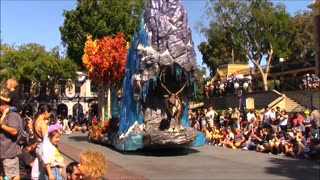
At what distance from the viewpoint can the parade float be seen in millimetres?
15078

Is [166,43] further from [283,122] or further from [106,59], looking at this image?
[106,59]

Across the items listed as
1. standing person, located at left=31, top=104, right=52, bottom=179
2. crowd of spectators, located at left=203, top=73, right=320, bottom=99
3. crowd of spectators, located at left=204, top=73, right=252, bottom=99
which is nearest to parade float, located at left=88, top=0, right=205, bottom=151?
standing person, located at left=31, top=104, right=52, bottom=179

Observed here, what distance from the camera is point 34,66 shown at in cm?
4878

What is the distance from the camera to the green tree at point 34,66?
161ft

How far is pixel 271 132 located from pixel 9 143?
36.1 ft

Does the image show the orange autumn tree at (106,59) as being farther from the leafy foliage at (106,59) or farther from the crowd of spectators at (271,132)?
the crowd of spectators at (271,132)

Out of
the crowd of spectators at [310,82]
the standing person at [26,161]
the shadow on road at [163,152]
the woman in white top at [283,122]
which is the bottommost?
the shadow on road at [163,152]

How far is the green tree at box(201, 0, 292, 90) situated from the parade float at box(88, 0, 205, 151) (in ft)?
82.2

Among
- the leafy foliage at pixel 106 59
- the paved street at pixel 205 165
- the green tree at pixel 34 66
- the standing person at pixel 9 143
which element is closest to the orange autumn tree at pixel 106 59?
the leafy foliage at pixel 106 59

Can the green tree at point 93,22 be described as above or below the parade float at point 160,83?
above

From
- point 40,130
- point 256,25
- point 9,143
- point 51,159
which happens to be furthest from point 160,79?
point 256,25

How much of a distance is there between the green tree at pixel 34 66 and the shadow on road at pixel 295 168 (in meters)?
36.9

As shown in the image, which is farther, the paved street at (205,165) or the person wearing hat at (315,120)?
the person wearing hat at (315,120)

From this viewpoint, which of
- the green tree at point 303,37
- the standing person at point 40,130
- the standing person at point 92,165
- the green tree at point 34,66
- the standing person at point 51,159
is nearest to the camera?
the standing person at point 92,165
